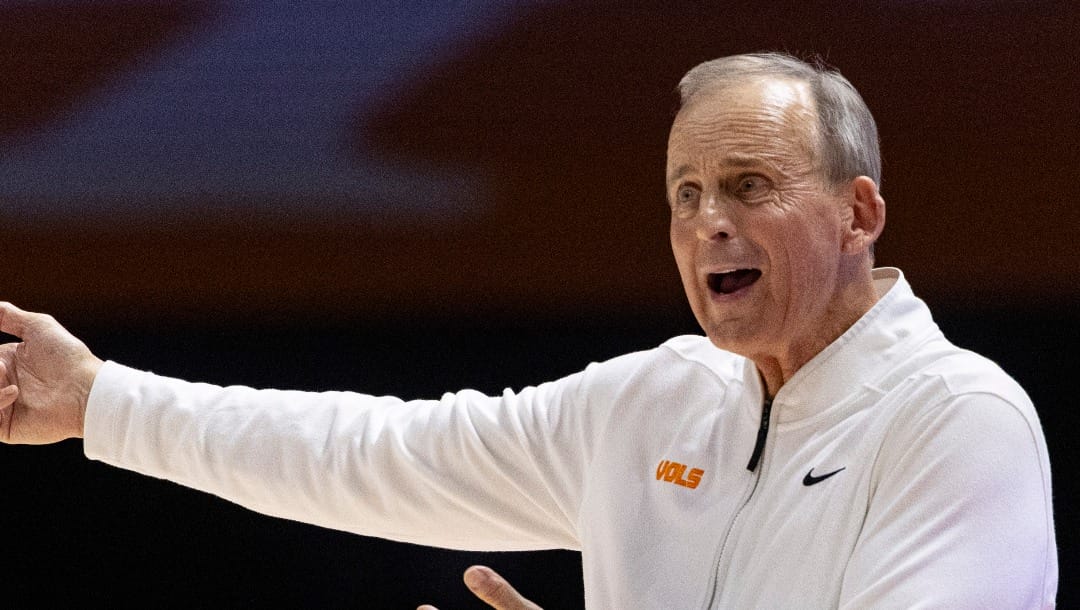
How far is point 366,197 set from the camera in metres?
2.99

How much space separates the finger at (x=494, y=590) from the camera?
1.67m

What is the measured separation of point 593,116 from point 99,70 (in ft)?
3.51

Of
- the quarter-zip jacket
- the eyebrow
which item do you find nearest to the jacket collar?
the quarter-zip jacket

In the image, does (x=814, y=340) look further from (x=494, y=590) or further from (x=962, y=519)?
(x=494, y=590)

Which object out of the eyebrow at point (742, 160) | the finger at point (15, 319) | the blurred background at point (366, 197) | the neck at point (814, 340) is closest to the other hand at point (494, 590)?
the neck at point (814, 340)

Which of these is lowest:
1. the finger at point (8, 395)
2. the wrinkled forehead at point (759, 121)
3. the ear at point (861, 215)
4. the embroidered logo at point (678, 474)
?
the embroidered logo at point (678, 474)

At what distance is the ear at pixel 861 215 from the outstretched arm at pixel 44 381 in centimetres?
116

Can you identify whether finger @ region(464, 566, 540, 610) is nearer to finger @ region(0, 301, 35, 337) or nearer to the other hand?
the other hand

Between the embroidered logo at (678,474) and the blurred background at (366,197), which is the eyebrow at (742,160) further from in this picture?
the blurred background at (366,197)

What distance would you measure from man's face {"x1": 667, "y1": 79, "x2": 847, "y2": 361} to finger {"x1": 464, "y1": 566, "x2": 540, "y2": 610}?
44 centimetres

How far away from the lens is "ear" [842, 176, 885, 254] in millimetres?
1903

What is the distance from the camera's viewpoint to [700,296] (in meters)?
1.88

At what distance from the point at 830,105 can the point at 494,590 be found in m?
0.78

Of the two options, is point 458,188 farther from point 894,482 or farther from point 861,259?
point 894,482
